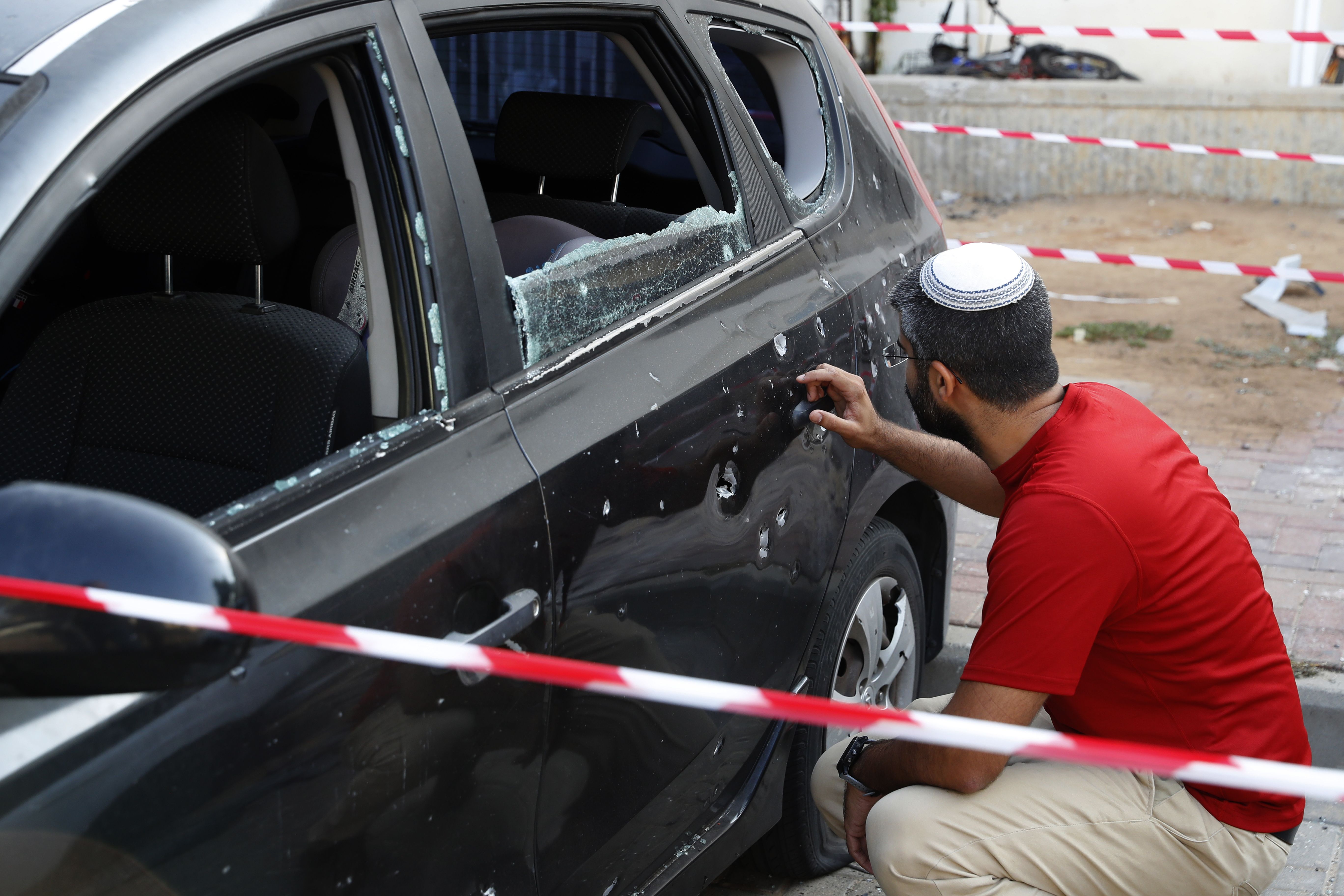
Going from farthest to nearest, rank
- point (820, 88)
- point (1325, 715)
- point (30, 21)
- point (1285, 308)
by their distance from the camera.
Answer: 1. point (1285, 308)
2. point (1325, 715)
3. point (820, 88)
4. point (30, 21)

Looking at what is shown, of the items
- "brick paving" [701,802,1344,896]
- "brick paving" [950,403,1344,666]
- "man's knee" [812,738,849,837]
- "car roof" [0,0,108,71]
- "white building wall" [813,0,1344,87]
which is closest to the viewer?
"car roof" [0,0,108,71]

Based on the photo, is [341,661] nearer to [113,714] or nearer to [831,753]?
[113,714]

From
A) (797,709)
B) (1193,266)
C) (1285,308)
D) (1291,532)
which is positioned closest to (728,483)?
(797,709)

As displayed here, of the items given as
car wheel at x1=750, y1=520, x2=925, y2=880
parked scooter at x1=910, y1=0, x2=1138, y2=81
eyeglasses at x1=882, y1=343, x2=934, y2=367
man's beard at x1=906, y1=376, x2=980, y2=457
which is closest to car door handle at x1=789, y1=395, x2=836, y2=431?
man's beard at x1=906, y1=376, x2=980, y2=457

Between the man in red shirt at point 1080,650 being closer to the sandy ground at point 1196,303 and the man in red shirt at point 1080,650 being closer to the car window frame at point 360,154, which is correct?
the car window frame at point 360,154

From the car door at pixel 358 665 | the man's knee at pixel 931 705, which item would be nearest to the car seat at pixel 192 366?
the car door at pixel 358 665

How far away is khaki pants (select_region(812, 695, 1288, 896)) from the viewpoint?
6.88 feet

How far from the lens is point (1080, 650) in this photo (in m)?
1.95

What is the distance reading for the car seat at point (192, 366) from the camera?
76.9 inches

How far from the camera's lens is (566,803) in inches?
69.6

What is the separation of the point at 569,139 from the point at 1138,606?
5.28 ft

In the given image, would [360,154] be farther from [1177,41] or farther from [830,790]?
[1177,41]

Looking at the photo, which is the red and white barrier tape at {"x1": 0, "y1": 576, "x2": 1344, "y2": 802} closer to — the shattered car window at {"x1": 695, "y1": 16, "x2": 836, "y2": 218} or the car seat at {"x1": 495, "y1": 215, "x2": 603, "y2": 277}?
the car seat at {"x1": 495, "y1": 215, "x2": 603, "y2": 277}

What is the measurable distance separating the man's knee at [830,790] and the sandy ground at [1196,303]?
3.54 metres
